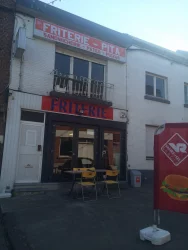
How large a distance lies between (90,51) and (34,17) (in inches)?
98.3

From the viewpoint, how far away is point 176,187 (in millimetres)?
3795

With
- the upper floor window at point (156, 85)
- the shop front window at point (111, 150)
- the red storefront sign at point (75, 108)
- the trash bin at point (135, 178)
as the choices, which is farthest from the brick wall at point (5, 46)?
the upper floor window at point (156, 85)

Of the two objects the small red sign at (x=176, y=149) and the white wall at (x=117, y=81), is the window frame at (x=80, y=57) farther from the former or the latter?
the small red sign at (x=176, y=149)

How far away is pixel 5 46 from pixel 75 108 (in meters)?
3.34

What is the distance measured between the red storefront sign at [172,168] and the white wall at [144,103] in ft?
18.0

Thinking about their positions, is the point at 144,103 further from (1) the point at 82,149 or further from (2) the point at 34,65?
(2) the point at 34,65

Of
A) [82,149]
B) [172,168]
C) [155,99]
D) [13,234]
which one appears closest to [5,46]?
[82,149]

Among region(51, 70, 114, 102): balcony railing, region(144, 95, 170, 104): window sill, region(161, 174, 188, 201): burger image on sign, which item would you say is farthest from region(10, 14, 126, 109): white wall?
region(161, 174, 188, 201): burger image on sign

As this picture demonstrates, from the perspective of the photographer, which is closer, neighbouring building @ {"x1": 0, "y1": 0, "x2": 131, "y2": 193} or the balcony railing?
neighbouring building @ {"x1": 0, "y1": 0, "x2": 131, "y2": 193}

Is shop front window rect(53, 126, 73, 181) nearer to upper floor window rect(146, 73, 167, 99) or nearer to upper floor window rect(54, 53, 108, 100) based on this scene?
upper floor window rect(54, 53, 108, 100)

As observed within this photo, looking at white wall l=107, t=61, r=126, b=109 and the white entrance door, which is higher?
white wall l=107, t=61, r=126, b=109

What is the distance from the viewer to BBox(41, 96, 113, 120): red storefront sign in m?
7.88

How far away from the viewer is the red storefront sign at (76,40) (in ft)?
26.3

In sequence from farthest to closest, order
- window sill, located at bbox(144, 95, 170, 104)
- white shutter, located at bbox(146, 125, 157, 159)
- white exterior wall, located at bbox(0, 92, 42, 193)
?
window sill, located at bbox(144, 95, 170, 104), white shutter, located at bbox(146, 125, 157, 159), white exterior wall, located at bbox(0, 92, 42, 193)
